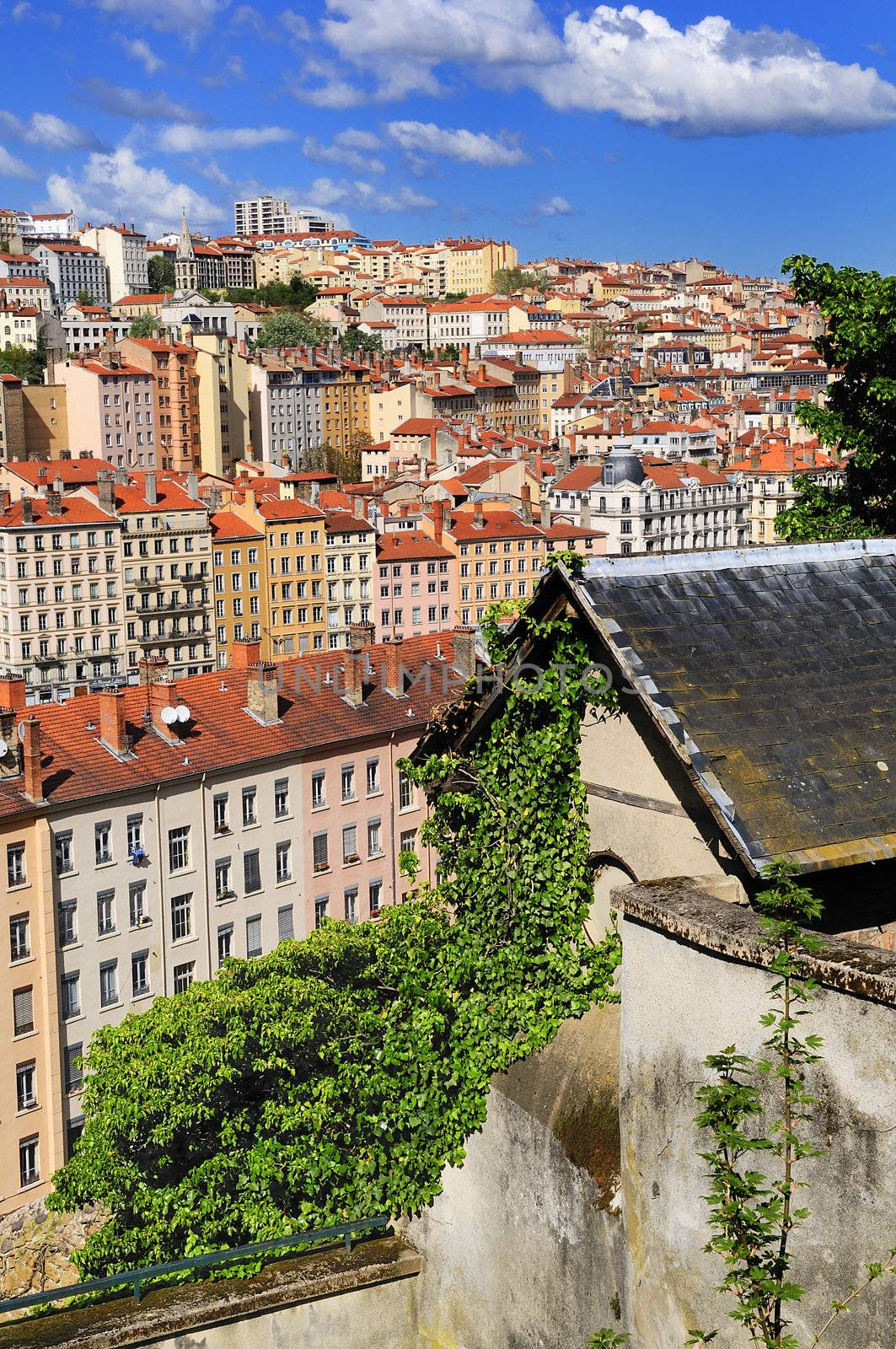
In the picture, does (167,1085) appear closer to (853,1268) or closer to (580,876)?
(580,876)

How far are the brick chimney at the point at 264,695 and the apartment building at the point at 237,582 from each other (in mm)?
45194

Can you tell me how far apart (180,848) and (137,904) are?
63.5 inches

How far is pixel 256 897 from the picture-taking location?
124 feet

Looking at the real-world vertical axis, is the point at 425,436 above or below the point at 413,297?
below

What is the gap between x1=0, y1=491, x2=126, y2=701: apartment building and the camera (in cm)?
7788

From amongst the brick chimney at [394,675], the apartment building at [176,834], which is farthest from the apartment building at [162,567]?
the brick chimney at [394,675]

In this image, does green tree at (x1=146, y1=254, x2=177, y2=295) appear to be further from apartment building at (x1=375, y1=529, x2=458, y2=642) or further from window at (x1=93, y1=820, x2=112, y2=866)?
window at (x1=93, y1=820, x2=112, y2=866)

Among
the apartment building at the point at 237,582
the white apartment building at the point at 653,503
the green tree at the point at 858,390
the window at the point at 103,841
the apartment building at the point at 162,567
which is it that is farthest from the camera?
the white apartment building at the point at 653,503

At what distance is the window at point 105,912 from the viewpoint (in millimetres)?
34969

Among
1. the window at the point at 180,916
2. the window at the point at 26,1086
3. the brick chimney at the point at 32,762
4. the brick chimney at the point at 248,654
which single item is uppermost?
the brick chimney at the point at 248,654

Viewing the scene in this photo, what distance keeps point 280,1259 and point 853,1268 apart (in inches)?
110

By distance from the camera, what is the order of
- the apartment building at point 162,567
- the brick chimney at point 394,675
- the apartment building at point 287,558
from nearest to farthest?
the brick chimney at point 394,675 → the apartment building at point 162,567 → the apartment building at point 287,558

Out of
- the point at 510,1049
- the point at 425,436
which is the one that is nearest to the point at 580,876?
the point at 510,1049

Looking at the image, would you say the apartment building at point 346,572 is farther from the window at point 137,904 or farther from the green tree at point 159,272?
the green tree at point 159,272
